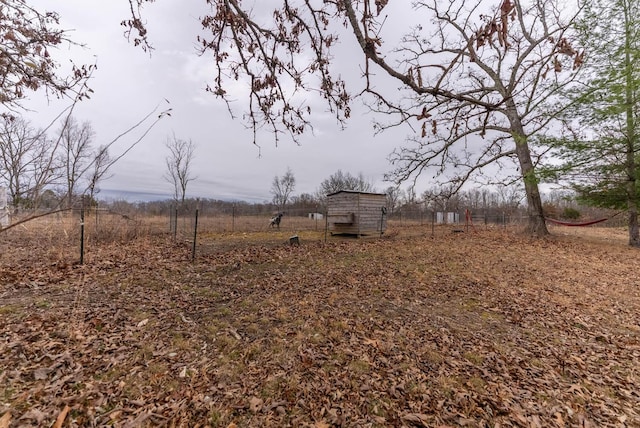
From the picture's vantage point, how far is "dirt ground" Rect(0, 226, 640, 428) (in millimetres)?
2424

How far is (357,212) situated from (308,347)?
1055cm

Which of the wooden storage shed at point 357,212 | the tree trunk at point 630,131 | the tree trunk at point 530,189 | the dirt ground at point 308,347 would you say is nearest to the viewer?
the dirt ground at point 308,347

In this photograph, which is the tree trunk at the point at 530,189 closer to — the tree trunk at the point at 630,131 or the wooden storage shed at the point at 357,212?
the tree trunk at the point at 630,131

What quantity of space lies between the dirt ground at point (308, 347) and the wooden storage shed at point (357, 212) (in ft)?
23.6

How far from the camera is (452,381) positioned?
2.86m

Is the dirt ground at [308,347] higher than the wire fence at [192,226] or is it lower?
lower

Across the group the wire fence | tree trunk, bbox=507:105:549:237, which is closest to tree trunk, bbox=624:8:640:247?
tree trunk, bbox=507:105:549:237

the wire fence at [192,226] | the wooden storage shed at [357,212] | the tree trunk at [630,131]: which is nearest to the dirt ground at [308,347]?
the wire fence at [192,226]

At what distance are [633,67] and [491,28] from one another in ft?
40.1

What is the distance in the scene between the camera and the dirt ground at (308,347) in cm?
242

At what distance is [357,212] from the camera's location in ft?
44.7

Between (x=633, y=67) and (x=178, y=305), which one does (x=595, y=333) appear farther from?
(x=633, y=67)

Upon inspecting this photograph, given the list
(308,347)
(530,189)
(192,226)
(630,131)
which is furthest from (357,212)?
(308,347)

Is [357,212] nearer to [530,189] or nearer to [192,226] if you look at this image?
[530,189]
